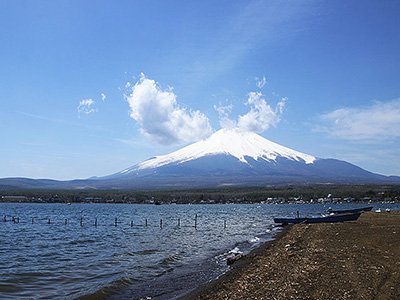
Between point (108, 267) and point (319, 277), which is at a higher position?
point (319, 277)

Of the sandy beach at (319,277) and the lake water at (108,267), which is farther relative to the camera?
the lake water at (108,267)

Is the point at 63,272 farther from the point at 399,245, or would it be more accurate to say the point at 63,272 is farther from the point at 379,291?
the point at 399,245

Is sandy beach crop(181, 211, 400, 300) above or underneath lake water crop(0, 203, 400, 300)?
above

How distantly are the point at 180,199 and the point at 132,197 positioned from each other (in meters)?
23.7

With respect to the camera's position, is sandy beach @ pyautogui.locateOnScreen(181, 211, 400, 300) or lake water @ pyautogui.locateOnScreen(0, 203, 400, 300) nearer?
sandy beach @ pyautogui.locateOnScreen(181, 211, 400, 300)

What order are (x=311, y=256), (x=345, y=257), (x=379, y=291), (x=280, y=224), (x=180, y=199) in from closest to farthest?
(x=379, y=291)
(x=345, y=257)
(x=311, y=256)
(x=280, y=224)
(x=180, y=199)

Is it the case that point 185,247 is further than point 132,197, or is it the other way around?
point 132,197

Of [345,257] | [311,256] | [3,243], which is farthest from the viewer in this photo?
[3,243]

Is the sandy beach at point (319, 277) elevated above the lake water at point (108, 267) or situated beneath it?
elevated above

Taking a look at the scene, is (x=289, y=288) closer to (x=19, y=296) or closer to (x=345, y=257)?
(x=345, y=257)

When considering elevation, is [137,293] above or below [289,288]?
below


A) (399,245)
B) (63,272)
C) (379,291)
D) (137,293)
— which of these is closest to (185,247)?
(63,272)

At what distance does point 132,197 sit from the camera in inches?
5915

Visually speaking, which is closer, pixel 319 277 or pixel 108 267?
pixel 319 277
